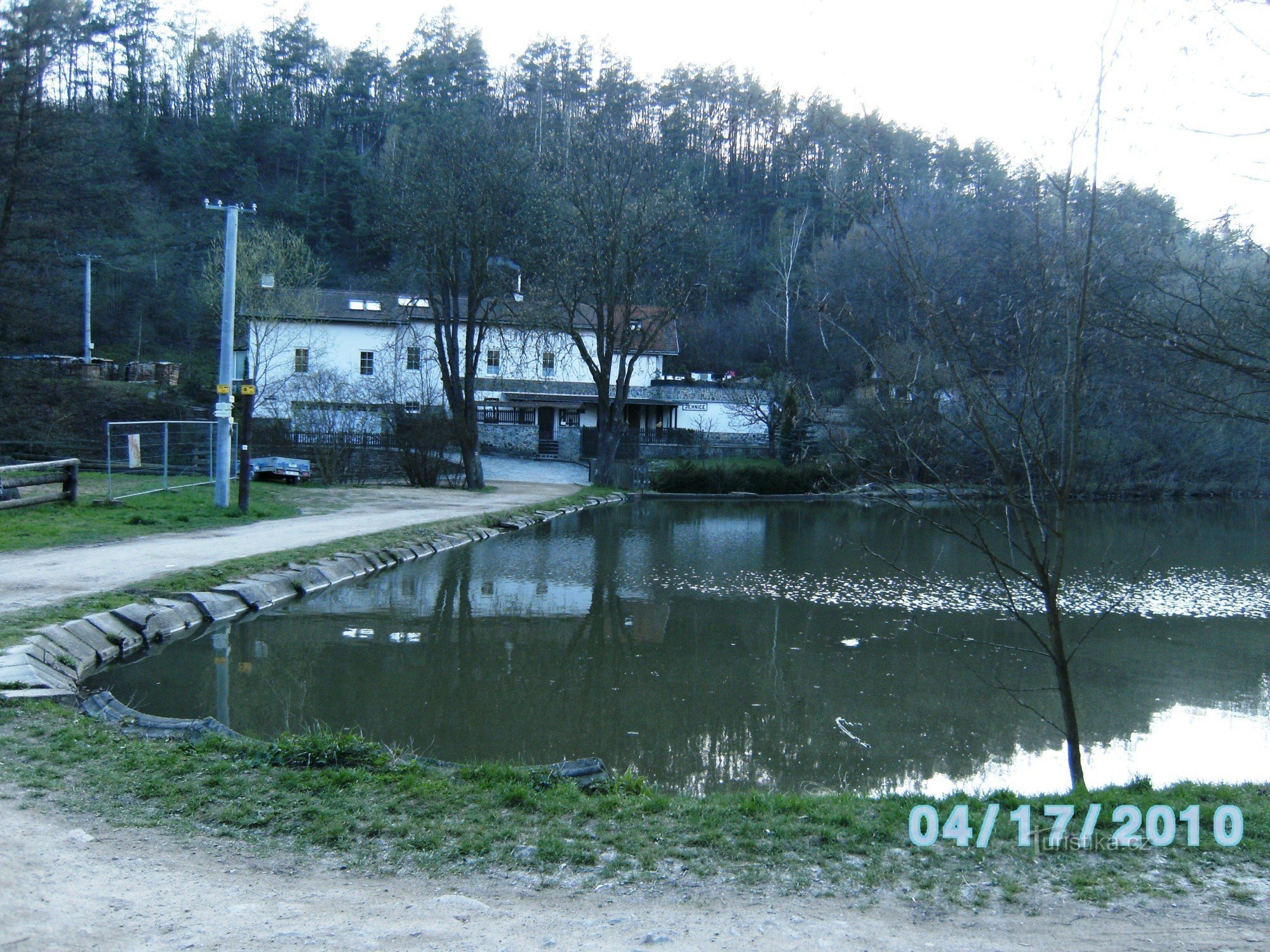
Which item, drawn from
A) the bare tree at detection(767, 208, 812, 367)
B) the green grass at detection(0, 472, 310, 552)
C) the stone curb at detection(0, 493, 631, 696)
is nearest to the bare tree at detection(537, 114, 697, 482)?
the bare tree at detection(767, 208, 812, 367)

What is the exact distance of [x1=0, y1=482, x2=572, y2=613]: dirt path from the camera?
37.0ft

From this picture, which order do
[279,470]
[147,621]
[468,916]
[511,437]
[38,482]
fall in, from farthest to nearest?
[511,437] → [279,470] → [38,482] → [147,621] → [468,916]

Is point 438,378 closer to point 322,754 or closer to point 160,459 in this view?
point 160,459

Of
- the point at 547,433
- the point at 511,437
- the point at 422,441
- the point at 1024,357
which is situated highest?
the point at 1024,357

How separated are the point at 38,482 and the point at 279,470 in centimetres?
1321

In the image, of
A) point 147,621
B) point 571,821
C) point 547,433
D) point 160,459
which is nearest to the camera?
point 571,821

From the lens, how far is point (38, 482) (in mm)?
18984

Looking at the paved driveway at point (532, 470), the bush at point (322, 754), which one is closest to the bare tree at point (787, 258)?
the paved driveway at point (532, 470)


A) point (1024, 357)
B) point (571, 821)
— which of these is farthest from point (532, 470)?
point (571, 821)

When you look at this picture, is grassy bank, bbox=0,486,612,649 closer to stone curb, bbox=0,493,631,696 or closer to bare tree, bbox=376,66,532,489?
stone curb, bbox=0,493,631,696

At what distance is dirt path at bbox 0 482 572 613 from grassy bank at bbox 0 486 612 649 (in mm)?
235

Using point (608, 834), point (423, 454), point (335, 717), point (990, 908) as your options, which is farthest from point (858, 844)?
point (423, 454)

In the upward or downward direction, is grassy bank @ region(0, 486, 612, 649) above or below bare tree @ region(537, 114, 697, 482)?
below
